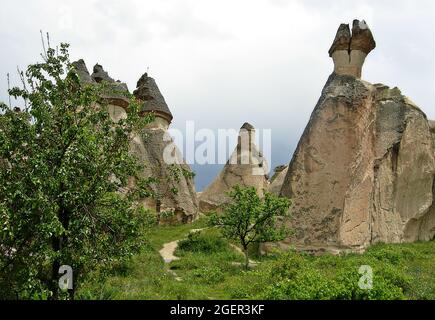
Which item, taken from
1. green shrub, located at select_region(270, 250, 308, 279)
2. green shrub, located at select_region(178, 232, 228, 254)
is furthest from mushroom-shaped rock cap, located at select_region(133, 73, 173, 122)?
green shrub, located at select_region(270, 250, 308, 279)

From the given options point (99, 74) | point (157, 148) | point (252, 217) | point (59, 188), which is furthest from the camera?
point (99, 74)

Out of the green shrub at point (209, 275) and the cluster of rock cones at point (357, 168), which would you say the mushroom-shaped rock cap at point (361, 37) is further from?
the green shrub at point (209, 275)

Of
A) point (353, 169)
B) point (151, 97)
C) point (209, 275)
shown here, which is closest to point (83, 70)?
point (151, 97)

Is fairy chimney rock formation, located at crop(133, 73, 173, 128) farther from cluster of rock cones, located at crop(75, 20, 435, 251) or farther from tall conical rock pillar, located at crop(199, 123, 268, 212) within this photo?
tall conical rock pillar, located at crop(199, 123, 268, 212)

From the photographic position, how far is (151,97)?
26969mm

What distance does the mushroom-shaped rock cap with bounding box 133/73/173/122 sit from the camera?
1049 inches

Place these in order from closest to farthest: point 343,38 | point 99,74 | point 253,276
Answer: point 253,276, point 343,38, point 99,74

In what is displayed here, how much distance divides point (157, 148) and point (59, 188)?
17.4m

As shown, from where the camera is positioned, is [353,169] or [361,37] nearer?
[353,169]

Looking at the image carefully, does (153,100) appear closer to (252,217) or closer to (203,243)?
(203,243)

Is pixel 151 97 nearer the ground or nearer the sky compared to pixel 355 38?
nearer the ground

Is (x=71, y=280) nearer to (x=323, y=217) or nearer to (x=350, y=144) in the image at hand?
(x=323, y=217)

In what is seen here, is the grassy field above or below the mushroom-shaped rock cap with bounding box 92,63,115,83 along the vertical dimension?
below

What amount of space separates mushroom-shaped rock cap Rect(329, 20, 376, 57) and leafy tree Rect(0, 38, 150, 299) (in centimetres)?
1235
